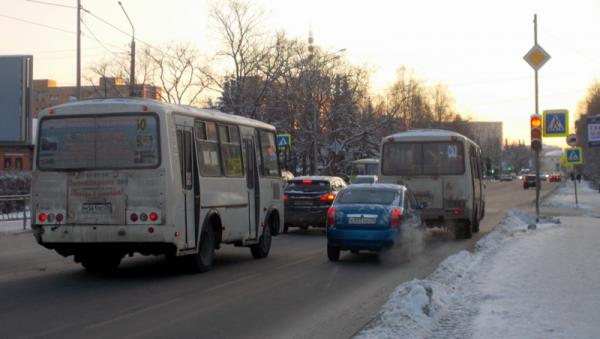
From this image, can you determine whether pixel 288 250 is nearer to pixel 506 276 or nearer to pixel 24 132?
pixel 506 276

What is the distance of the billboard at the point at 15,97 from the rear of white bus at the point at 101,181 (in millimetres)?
23643

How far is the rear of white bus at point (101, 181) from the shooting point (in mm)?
11609

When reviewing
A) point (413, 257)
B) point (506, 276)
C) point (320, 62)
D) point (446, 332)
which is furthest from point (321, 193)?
point (320, 62)

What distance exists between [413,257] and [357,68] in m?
54.5

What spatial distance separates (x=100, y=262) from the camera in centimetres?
1356

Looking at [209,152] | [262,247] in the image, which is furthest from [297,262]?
[209,152]

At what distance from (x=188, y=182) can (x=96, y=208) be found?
60.5 inches

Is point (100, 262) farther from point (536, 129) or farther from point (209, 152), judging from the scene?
point (536, 129)

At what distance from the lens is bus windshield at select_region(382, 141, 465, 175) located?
2128 centimetres

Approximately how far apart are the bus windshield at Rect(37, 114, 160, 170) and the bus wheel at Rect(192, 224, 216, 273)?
192 cm

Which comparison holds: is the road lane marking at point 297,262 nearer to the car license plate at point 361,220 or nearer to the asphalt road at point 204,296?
the asphalt road at point 204,296

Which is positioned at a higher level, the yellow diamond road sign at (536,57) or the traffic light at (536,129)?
the yellow diamond road sign at (536,57)

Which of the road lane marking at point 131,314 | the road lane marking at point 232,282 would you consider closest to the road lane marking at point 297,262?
the road lane marking at point 232,282

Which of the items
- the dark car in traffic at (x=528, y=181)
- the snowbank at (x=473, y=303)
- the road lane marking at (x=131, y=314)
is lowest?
the road lane marking at (x=131, y=314)
